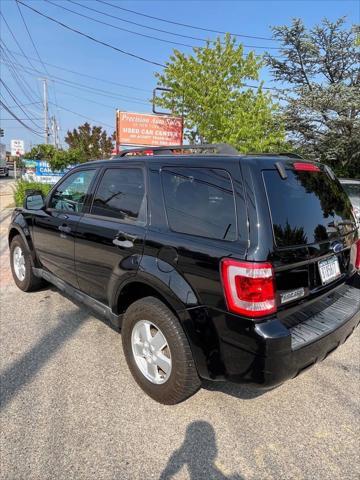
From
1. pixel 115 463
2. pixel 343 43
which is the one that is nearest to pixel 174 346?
pixel 115 463

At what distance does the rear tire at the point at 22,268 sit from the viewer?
14.9 ft

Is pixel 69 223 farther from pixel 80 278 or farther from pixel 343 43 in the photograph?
pixel 343 43

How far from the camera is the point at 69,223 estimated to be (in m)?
3.51

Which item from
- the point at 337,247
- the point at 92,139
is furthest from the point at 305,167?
the point at 92,139

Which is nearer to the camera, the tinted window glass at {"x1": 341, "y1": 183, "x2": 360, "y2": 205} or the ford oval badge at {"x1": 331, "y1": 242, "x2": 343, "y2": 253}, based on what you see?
the ford oval badge at {"x1": 331, "y1": 242, "x2": 343, "y2": 253}

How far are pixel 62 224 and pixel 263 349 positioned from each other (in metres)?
2.46

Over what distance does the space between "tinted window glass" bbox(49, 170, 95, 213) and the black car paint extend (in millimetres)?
794

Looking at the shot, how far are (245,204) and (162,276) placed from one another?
746mm

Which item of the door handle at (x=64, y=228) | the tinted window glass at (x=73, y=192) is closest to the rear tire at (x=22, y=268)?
the tinted window glass at (x=73, y=192)

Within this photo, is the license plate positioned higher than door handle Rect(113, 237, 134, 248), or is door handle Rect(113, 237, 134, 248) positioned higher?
door handle Rect(113, 237, 134, 248)

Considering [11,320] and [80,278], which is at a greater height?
[80,278]

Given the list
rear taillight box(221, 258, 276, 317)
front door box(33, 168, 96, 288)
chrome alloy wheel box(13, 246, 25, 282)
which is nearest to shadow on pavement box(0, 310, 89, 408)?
front door box(33, 168, 96, 288)

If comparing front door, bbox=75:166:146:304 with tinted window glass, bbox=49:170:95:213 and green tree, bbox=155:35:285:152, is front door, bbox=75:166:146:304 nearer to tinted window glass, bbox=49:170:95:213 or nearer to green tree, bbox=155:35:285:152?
tinted window glass, bbox=49:170:95:213

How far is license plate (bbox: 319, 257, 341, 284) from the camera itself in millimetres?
2426
